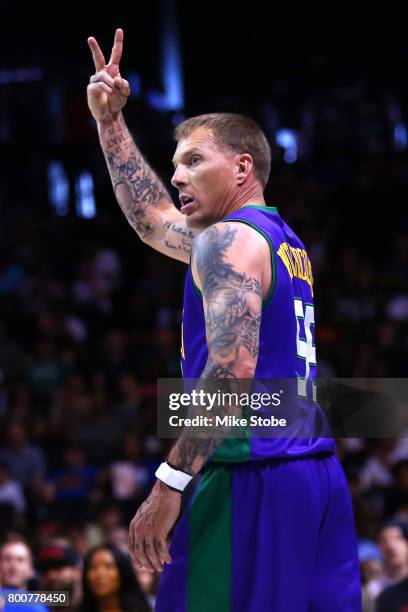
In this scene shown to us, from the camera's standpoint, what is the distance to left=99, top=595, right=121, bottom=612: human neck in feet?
17.6

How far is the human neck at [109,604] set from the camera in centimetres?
537

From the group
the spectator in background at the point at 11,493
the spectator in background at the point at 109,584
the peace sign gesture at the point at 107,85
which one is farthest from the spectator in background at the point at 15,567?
the peace sign gesture at the point at 107,85

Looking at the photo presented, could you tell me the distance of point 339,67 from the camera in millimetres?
13891

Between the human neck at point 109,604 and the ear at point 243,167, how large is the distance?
10.1 ft

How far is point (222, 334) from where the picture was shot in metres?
2.71

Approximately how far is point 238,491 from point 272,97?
11.6 metres

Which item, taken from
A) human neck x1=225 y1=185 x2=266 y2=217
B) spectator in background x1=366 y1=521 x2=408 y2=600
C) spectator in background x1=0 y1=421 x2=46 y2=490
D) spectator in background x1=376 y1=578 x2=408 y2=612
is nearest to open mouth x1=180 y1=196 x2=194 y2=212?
human neck x1=225 y1=185 x2=266 y2=217

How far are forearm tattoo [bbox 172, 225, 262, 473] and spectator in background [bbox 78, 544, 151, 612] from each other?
9.55 feet

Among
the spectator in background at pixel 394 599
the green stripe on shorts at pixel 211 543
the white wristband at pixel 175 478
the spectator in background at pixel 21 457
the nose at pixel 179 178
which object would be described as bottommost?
the spectator in background at pixel 394 599

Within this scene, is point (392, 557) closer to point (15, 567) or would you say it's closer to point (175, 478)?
point (15, 567)

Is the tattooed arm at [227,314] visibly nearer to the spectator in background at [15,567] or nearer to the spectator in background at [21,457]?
the spectator in background at [15,567]

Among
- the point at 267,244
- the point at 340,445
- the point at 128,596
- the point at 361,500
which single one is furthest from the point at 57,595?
the point at 340,445

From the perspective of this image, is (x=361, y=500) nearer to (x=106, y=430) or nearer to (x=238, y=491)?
(x=106, y=430)

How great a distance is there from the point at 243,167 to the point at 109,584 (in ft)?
10.1
